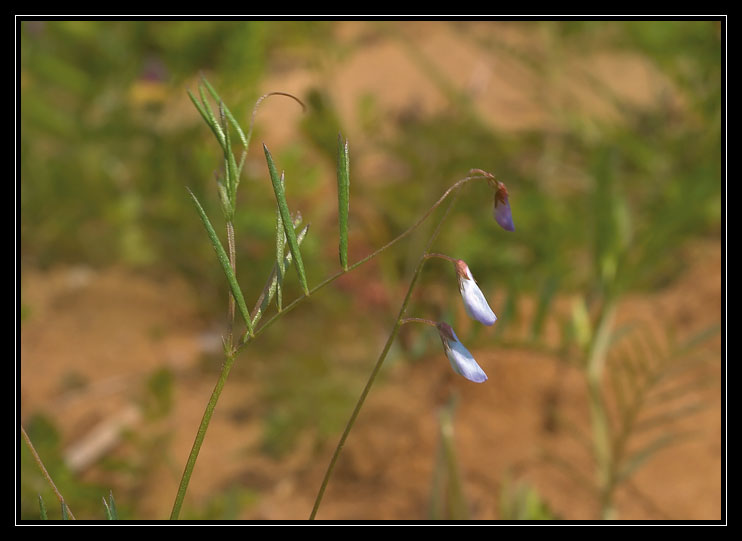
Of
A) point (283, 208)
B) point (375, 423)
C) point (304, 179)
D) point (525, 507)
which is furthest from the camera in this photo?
point (304, 179)

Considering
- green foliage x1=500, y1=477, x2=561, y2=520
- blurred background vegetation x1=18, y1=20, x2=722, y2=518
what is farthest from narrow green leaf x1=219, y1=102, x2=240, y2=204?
blurred background vegetation x1=18, y1=20, x2=722, y2=518

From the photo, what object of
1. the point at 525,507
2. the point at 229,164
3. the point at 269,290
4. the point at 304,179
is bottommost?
the point at 525,507

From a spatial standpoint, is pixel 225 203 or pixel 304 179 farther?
pixel 304 179

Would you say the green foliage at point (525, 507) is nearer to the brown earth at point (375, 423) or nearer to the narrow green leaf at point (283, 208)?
the brown earth at point (375, 423)

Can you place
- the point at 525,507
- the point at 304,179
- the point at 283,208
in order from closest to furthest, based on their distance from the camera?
the point at 283,208, the point at 525,507, the point at 304,179

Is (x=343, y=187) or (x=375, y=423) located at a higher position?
(x=343, y=187)

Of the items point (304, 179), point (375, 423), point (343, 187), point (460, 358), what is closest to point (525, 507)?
point (375, 423)

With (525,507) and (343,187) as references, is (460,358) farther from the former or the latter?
(525,507)
